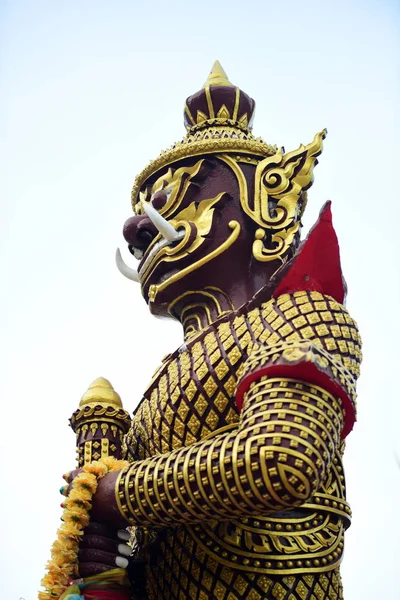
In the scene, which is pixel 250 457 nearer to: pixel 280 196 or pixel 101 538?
pixel 101 538

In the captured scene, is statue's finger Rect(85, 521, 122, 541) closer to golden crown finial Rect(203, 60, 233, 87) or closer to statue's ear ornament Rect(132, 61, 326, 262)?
statue's ear ornament Rect(132, 61, 326, 262)

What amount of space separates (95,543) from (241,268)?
1.49m

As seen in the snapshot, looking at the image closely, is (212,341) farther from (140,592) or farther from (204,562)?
(140,592)

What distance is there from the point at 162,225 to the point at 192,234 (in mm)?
150

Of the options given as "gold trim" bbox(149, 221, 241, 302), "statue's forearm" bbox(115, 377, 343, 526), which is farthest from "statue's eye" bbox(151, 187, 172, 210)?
"statue's forearm" bbox(115, 377, 343, 526)

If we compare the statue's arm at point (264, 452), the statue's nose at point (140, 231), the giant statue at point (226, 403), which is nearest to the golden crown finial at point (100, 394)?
the giant statue at point (226, 403)

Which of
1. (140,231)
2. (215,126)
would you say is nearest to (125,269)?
(140,231)

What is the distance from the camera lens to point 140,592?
392 cm

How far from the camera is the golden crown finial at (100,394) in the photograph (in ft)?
14.7

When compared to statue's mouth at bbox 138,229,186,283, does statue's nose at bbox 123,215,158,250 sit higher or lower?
higher

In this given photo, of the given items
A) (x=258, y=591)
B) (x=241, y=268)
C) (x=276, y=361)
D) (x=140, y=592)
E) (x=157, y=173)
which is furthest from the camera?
(x=157, y=173)

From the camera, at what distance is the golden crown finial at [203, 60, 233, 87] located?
5117 mm

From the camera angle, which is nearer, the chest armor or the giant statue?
the giant statue

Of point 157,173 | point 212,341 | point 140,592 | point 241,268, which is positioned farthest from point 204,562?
point 157,173
